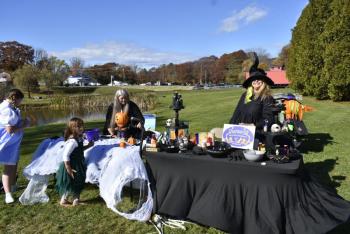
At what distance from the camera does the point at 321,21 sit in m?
16.0

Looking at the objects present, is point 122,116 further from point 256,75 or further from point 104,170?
point 256,75

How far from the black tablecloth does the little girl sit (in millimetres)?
1199

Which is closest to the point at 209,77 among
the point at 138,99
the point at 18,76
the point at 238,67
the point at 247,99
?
the point at 238,67

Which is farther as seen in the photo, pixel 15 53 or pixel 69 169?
pixel 15 53

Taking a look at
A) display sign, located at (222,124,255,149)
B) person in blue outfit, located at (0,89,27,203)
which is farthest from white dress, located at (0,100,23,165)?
display sign, located at (222,124,255,149)

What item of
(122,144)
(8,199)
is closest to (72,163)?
(122,144)

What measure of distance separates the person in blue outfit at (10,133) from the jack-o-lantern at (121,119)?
1.38 metres

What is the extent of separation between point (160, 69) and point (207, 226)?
9187cm

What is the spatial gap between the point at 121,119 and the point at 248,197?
256cm

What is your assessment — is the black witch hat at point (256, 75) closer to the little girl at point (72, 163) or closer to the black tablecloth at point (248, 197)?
the black tablecloth at point (248, 197)

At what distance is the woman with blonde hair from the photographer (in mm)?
5234

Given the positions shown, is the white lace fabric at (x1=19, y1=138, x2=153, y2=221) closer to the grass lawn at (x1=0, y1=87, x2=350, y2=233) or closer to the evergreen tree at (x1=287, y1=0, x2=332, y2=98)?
the grass lawn at (x1=0, y1=87, x2=350, y2=233)

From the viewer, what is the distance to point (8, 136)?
471 cm

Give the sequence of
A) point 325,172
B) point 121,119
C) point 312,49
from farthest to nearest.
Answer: point 312,49 < point 325,172 < point 121,119
